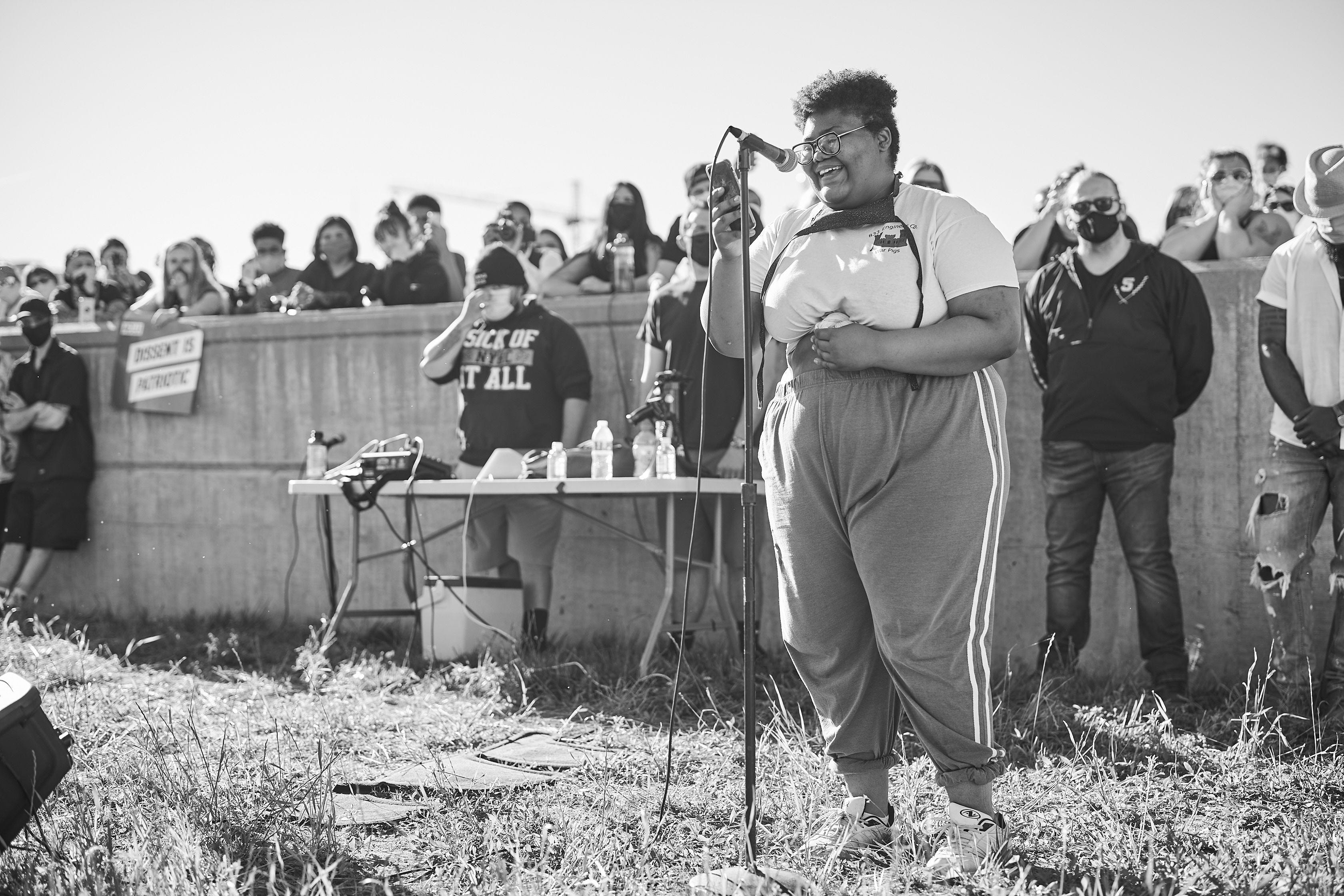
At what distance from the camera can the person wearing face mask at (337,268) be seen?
8102mm

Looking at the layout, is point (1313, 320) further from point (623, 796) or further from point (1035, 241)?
point (623, 796)

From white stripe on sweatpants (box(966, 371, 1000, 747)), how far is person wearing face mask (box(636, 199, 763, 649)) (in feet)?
8.66

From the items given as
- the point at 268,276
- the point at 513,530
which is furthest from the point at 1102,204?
the point at 268,276

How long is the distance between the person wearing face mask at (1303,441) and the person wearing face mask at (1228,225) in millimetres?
1348

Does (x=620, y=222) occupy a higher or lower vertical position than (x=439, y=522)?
higher

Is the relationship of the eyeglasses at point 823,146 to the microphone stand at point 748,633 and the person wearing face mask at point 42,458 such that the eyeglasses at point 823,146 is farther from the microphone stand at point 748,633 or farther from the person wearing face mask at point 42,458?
the person wearing face mask at point 42,458

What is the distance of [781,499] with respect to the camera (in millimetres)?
3119

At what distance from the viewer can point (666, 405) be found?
18.5 feet

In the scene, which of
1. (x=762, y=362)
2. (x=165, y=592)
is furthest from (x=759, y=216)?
(x=165, y=592)

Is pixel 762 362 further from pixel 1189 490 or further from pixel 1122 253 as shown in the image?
pixel 1189 490

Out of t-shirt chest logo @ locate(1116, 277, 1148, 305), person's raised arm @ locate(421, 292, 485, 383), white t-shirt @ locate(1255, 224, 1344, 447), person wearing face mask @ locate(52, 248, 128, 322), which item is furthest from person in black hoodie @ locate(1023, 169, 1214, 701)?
person wearing face mask @ locate(52, 248, 128, 322)

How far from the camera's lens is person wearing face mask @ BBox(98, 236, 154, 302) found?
10.2 meters

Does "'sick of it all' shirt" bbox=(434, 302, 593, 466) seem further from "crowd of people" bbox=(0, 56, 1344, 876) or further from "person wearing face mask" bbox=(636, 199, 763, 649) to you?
"person wearing face mask" bbox=(636, 199, 763, 649)

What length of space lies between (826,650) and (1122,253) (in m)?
2.82
